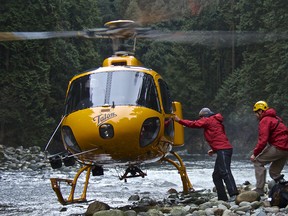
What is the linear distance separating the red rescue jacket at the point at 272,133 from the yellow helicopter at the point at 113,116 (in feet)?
6.85

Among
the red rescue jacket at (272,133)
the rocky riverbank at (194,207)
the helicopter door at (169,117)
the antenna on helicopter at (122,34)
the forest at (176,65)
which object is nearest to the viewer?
the rocky riverbank at (194,207)

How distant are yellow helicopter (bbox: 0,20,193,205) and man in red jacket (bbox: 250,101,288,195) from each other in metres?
2.03

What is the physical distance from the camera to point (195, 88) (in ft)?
203

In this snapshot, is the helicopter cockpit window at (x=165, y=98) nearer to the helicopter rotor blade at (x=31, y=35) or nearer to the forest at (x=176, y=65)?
the helicopter rotor blade at (x=31, y=35)

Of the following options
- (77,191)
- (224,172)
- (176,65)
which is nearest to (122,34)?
(224,172)

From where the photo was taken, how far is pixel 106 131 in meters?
9.77

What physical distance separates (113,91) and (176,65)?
50.8 meters

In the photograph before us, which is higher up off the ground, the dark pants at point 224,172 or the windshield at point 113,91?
the windshield at point 113,91

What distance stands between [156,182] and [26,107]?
75.8ft

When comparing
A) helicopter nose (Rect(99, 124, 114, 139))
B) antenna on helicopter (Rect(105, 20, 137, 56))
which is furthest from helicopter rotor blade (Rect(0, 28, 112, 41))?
helicopter nose (Rect(99, 124, 114, 139))

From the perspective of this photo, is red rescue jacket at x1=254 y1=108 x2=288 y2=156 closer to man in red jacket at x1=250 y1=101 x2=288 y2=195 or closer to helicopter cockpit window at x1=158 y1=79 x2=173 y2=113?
man in red jacket at x1=250 y1=101 x2=288 y2=195

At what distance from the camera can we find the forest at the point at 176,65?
3934 centimetres

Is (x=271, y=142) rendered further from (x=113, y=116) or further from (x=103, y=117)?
(x=103, y=117)

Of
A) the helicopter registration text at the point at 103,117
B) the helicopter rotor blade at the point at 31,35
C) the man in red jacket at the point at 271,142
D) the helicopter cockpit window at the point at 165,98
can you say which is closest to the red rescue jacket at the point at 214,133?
the man in red jacket at the point at 271,142
